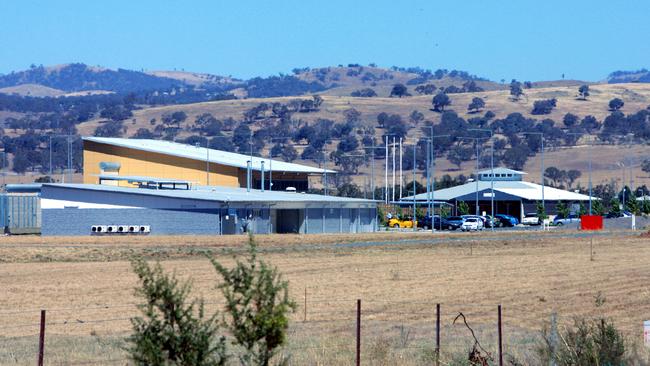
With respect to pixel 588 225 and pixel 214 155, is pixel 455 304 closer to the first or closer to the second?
pixel 588 225

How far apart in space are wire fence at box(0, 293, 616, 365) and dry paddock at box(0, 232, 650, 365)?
5 centimetres

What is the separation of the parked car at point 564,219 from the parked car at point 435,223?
13223 mm

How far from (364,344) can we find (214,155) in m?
89.5

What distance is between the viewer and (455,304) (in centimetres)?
3186

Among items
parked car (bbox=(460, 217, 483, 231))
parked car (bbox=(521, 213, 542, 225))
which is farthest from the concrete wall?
parked car (bbox=(521, 213, 542, 225))

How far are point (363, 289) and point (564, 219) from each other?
257 ft

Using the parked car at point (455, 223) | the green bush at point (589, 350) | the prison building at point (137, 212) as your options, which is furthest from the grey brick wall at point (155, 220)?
the green bush at point (589, 350)

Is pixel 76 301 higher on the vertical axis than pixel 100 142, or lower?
lower

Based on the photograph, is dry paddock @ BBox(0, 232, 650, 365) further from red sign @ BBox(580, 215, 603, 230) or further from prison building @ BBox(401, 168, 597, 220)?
prison building @ BBox(401, 168, 597, 220)

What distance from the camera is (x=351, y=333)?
23891 mm

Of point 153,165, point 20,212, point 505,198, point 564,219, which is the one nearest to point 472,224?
point 564,219

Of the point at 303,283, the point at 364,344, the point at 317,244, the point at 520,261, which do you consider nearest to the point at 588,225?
the point at 317,244

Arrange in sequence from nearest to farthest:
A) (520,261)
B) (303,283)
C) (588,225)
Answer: (303,283)
(520,261)
(588,225)

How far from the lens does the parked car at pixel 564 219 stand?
108 m
